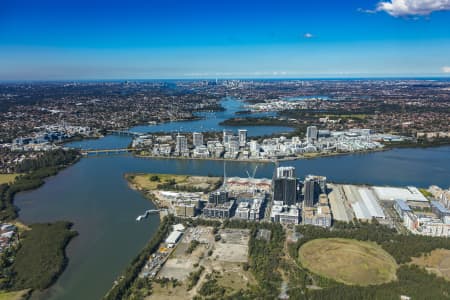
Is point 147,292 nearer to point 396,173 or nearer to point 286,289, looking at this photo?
point 286,289

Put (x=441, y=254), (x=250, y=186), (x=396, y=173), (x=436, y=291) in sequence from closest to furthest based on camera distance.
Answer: (x=436, y=291) → (x=441, y=254) → (x=250, y=186) → (x=396, y=173)

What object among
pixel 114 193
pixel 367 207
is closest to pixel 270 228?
pixel 367 207

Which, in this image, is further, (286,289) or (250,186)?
(250,186)

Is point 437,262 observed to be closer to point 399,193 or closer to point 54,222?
point 399,193

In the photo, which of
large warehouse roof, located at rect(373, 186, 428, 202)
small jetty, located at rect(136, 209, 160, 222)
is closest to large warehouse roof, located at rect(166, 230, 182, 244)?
small jetty, located at rect(136, 209, 160, 222)

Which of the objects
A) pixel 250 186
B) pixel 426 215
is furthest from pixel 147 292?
pixel 426 215

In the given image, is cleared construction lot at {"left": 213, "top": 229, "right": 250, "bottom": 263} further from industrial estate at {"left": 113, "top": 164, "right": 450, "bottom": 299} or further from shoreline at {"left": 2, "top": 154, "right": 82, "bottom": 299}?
shoreline at {"left": 2, "top": 154, "right": 82, "bottom": 299}

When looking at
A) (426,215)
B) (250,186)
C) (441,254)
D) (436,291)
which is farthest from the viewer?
(250,186)

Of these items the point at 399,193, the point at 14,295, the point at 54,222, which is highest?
the point at 399,193
